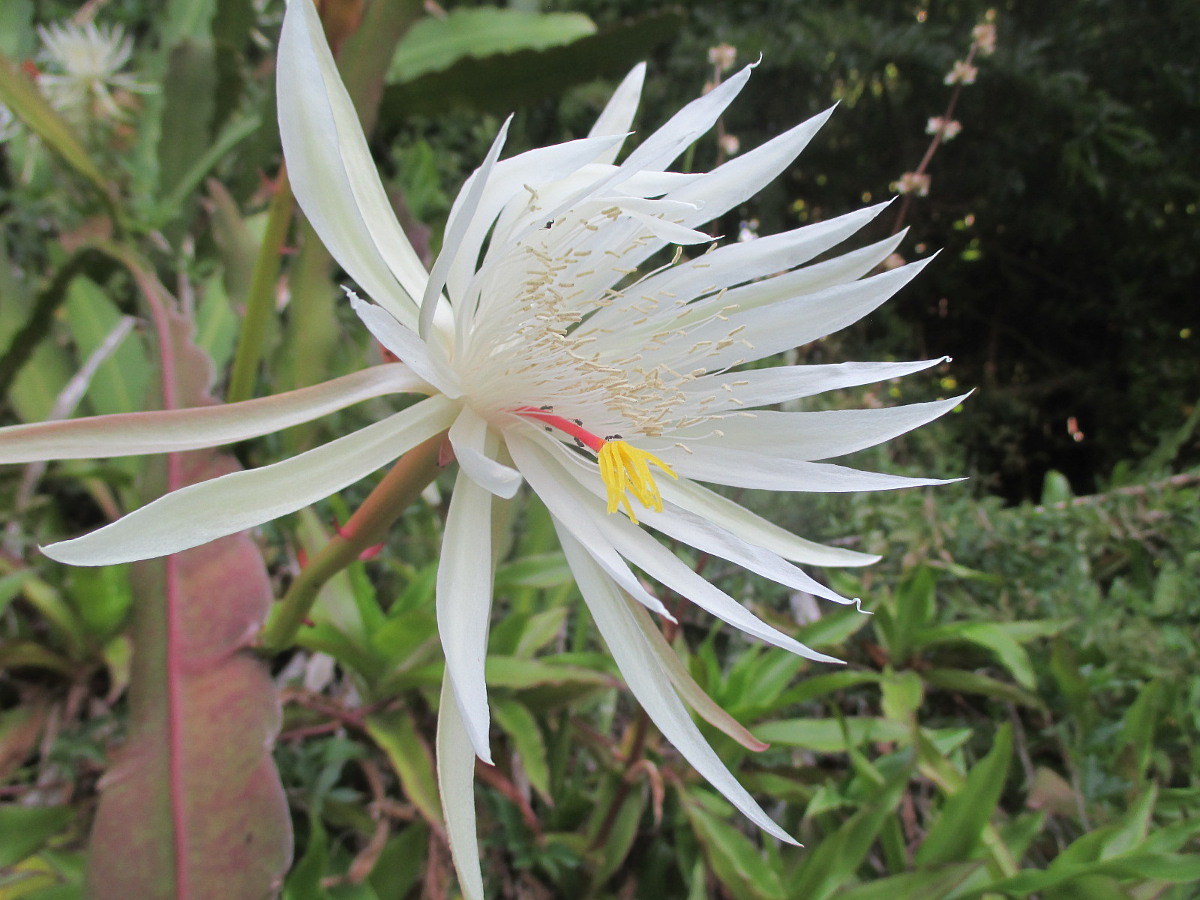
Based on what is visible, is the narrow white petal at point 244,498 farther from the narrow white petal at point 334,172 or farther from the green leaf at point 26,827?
the green leaf at point 26,827

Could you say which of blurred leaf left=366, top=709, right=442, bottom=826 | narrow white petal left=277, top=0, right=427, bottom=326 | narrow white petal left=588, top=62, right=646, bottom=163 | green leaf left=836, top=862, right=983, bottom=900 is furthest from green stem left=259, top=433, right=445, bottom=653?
green leaf left=836, top=862, right=983, bottom=900

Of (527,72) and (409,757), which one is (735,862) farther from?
(527,72)

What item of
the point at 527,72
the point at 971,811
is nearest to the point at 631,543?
the point at 971,811

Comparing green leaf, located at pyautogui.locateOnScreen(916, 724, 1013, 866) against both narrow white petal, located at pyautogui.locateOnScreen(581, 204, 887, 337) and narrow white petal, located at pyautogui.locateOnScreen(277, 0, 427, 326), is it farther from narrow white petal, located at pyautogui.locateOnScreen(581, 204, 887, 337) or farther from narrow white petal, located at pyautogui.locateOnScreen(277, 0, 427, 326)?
narrow white petal, located at pyautogui.locateOnScreen(277, 0, 427, 326)

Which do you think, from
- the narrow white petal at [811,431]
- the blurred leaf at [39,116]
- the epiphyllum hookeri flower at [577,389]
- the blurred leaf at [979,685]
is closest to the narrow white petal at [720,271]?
the epiphyllum hookeri flower at [577,389]

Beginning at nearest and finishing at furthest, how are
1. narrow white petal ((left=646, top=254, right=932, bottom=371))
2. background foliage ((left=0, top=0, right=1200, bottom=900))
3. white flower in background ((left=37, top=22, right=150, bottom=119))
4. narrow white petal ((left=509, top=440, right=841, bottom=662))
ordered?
narrow white petal ((left=509, top=440, right=841, bottom=662)) < narrow white petal ((left=646, top=254, right=932, bottom=371)) < background foliage ((left=0, top=0, right=1200, bottom=900)) < white flower in background ((left=37, top=22, right=150, bottom=119))
